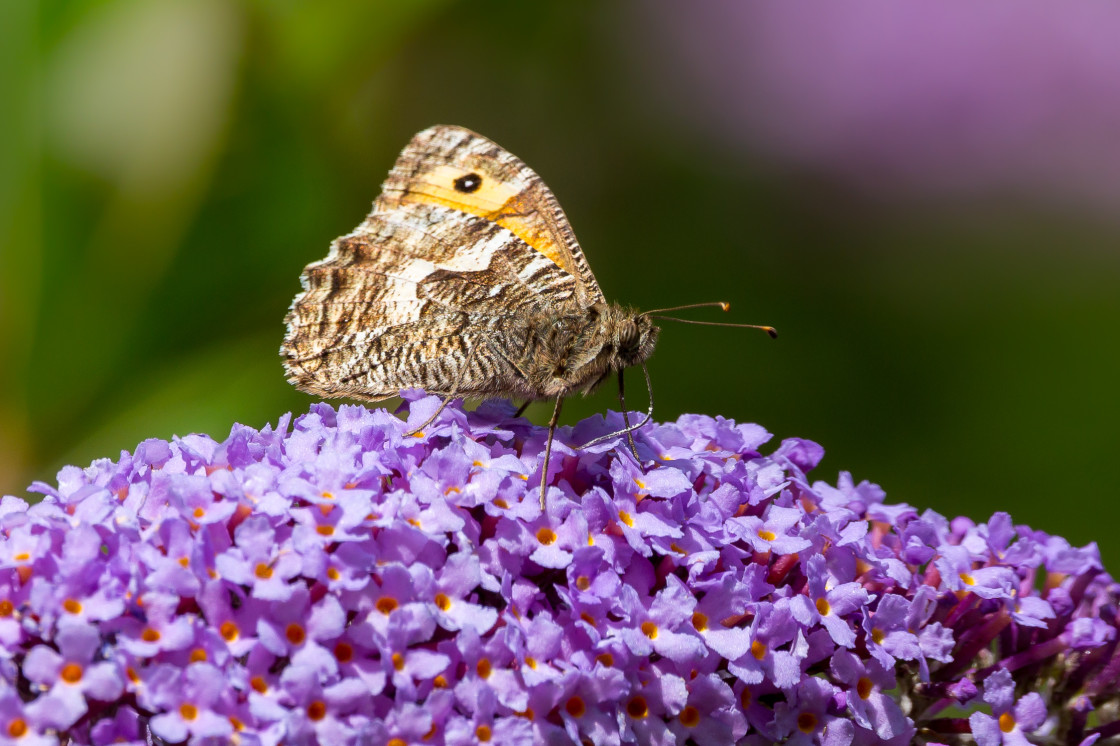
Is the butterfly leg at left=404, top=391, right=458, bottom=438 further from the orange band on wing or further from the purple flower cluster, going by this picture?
the orange band on wing

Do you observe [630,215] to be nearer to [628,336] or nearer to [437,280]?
[437,280]

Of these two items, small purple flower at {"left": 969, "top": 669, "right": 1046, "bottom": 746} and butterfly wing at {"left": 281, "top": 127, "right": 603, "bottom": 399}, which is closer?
small purple flower at {"left": 969, "top": 669, "right": 1046, "bottom": 746}

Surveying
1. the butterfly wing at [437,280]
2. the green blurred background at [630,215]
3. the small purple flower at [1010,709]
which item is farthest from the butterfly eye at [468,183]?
the small purple flower at [1010,709]

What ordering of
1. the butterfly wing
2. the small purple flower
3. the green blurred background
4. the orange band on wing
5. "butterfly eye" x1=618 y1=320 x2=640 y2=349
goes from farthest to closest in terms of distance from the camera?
the green blurred background → the orange band on wing → the butterfly wing → "butterfly eye" x1=618 y1=320 x2=640 y2=349 → the small purple flower

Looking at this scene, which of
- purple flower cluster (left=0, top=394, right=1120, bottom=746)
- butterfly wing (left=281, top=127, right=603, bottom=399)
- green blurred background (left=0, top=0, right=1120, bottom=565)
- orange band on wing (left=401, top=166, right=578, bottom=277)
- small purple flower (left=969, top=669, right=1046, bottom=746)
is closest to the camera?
purple flower cluster (left=0, top=394, right=1120, bottom=746)

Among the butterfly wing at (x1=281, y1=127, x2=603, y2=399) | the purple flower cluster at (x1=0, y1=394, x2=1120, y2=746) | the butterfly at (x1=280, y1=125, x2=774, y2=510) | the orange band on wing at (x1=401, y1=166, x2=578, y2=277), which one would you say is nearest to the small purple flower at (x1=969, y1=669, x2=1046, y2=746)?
the purple flower cluster at (x1=0, y1=394, x2=1120, y2=746)

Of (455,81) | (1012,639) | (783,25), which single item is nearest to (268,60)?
(455,81)

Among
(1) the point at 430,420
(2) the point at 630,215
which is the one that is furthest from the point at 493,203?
(2) the point at 630,215
